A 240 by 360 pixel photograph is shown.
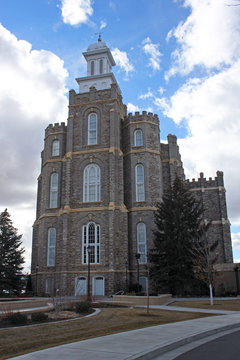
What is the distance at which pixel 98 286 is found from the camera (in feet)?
97.4

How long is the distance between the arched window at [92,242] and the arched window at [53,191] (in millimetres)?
4610

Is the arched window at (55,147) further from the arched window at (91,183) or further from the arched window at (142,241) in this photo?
the arched window at (142,241)

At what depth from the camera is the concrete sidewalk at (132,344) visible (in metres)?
7.04

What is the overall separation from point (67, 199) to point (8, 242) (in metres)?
6.55

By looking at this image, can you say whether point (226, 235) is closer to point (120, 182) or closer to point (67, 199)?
point (120, 182)

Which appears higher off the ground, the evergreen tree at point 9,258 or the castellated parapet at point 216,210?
the castellated parapet at point 216,210

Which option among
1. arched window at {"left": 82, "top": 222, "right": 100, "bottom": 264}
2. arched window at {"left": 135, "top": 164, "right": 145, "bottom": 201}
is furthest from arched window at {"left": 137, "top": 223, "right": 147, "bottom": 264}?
arched window at {"left": 82, "top": 222, "right": 100, "bottom": 264}

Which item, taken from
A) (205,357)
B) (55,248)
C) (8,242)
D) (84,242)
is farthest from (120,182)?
(205,357)

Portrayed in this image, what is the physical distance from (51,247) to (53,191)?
546cm

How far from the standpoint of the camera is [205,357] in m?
7.50

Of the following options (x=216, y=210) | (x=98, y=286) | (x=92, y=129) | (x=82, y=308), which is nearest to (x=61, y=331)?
(x=82, y=308)

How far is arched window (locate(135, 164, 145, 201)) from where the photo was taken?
109ft

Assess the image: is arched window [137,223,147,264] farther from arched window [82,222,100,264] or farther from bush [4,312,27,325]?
bush [4,312,27,325]

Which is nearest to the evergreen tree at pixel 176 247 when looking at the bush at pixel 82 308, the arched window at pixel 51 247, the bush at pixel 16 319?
the arched window at pixel 51 247
